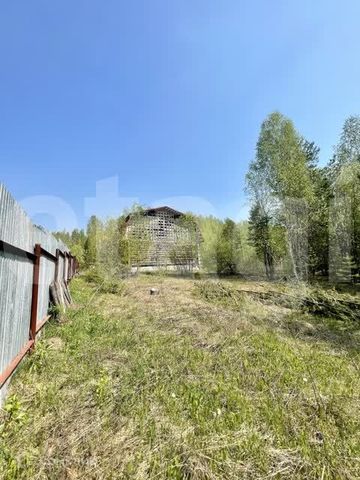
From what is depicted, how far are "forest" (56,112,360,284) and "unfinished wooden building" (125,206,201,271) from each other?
Answer: 3.07 feet

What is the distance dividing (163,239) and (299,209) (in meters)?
13.1

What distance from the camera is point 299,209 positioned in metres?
15.3

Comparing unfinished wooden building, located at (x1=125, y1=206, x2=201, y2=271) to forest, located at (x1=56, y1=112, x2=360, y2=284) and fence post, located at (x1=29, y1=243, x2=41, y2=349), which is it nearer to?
forest, located at (x1=56, y1=112, x2=360, y2=284)

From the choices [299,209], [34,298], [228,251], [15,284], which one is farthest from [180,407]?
[228,251]

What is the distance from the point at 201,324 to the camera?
5.50 m

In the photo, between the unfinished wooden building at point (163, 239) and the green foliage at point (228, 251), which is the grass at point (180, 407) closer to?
the unfinished wooden building at point (163, 239)

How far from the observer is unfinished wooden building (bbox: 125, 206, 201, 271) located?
20016mm

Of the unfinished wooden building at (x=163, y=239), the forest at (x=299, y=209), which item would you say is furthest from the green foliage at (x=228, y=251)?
the forest at (x=299, y=209)

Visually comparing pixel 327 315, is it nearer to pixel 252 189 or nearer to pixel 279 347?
pixel 279 347

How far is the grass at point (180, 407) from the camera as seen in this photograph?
187cm

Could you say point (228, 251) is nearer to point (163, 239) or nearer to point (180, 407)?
point (163, 239)

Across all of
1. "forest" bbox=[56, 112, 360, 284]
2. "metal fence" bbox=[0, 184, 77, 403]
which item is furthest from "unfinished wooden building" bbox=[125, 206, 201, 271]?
"metal fence" bbox=[0, 184, 77, 403]

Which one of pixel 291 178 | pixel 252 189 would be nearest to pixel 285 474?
pixel 291 178

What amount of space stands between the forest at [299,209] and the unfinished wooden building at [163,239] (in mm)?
935
